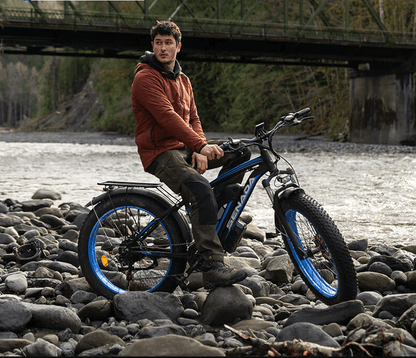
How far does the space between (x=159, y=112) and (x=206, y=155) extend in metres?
0.42

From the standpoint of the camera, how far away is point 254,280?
4.66 meters

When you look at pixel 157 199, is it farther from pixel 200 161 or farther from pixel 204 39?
pixel 204 39

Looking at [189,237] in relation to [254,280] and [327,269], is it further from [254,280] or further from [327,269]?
[327,269]

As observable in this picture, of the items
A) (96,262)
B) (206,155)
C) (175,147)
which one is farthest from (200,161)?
(96,262)

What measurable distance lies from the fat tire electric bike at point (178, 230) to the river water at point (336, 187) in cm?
279

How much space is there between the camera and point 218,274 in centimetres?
409

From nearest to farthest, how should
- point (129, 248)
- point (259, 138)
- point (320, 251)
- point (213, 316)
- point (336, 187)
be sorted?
point (213, 316) → point (320, 251) → point (259, 138) → point (129, 248) → point (336, 187)

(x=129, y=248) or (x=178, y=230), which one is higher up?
(x=178, y=230)

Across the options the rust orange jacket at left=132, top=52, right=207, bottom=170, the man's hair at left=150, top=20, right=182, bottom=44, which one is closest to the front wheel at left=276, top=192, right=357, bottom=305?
the rust orange jacket at left=132, top=52, right=207, bottom=170

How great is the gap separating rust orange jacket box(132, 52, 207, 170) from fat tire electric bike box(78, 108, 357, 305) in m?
0.26

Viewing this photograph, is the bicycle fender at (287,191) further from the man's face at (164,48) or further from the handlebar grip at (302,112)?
the man's face at (164,48)

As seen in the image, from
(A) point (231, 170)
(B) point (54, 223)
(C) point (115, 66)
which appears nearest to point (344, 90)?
(C) point (115, 66)

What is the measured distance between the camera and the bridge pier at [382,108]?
3316 centimetres

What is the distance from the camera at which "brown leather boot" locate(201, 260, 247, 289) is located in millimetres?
4059
